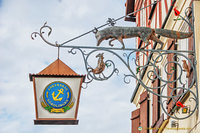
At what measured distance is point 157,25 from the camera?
47.5ft

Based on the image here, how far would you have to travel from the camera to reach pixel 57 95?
875cm

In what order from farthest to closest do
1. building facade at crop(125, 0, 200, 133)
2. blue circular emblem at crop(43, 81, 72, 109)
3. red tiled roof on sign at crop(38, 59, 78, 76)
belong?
1. red tiled roof on sign at crop(38, 59, 78, 76)
2. blue circular emblem at crop(43, 81, 72, 109)
3. building facade at crop(125, 0, 200, 133)

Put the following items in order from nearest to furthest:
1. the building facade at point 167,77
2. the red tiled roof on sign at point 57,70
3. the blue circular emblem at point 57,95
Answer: the building facade at point 167,77 → the blue circular emblem at point 57,95 → the red tiled roof on sign at point 57,70

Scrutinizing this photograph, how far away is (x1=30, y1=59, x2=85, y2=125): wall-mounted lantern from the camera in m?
8.80

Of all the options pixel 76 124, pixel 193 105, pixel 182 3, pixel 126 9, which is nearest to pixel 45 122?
pixel 76 124

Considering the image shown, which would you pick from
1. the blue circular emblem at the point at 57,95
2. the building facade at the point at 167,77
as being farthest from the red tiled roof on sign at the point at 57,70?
the building facade at the point at 167,77

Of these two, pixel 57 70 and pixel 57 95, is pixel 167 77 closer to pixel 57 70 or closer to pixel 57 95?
pixel 57 70

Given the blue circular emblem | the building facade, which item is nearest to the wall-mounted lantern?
the blue circular emblem

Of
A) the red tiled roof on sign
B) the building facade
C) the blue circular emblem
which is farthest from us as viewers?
the red tiled roof on sign

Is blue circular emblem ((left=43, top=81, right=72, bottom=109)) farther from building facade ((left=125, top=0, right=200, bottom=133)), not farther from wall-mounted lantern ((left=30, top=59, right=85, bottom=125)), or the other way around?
building facade ((left=125, top=0, right=200, bottom=133))

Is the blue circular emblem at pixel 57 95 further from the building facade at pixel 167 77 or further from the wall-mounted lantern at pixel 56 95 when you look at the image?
the building facade at pixel 167 77

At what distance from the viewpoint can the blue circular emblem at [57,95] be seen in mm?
8766

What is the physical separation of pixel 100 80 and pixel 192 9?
170 centimetres

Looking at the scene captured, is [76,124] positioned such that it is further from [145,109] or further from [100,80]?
[145,109]
